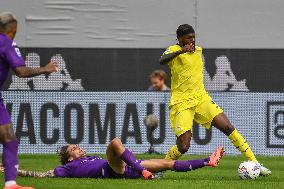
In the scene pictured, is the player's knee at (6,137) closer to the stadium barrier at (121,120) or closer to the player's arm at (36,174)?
the player's arm at (36,174)

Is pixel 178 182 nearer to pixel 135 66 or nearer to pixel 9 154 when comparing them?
pixel 9 154

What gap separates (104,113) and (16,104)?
161cm

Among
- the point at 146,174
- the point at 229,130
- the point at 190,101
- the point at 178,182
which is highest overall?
the point at 190,101

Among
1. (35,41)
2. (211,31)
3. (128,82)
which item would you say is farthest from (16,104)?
(211,31)

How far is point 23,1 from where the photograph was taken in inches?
906

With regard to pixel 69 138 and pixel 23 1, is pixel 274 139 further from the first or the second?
pixel 23 1

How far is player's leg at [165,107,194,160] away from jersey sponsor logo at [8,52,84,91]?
634 cm

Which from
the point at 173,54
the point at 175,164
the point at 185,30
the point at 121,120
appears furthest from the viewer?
the point at 121,120

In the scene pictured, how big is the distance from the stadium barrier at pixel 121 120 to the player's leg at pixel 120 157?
6.88m

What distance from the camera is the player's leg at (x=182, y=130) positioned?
13.3 m

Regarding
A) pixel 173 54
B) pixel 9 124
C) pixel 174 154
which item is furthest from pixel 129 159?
pixel 9 124

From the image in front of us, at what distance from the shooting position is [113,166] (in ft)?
40.4

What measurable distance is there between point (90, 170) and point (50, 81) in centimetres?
756

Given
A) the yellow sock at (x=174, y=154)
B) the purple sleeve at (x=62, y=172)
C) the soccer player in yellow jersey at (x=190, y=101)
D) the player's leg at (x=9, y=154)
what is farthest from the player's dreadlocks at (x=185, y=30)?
the player's leg at (x=9, y=154)
